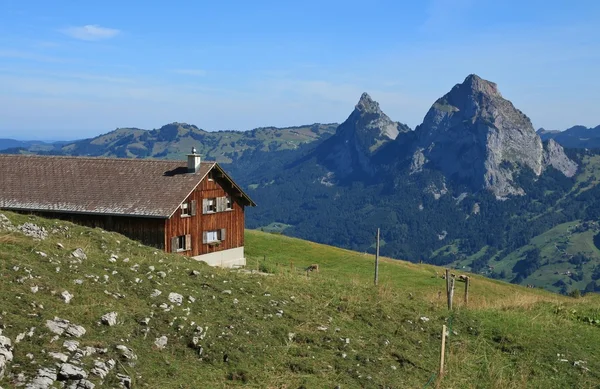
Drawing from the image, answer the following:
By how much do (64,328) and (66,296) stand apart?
81.9 inches

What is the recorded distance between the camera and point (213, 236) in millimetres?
54875

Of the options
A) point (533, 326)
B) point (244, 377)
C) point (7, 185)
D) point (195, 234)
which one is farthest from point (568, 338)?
point (7, 185)

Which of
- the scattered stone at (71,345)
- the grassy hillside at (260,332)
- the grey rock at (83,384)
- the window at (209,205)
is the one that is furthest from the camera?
the window at (209,205)

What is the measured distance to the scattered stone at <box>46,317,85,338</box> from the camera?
1520 centimetres

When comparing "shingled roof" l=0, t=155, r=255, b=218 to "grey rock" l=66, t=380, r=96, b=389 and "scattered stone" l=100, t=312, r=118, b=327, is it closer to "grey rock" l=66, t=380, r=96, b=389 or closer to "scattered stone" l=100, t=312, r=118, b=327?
"scattered stone" l=100, t=312, r=118, b=327

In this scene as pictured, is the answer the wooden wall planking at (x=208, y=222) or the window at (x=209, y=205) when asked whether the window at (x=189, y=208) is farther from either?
the window at (x=209, y=205)

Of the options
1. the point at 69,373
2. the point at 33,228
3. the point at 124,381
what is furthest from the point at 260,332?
the point at 33,228

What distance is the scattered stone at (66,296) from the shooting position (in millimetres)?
17219

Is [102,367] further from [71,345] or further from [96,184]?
[96,184]

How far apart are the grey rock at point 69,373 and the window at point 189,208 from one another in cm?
3725

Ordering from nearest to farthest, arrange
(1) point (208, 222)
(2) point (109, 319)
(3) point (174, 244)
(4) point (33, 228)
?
(2) point (109, 319), (4) point (33, 228), (3) point (174, 244), (1) point (208, 222)

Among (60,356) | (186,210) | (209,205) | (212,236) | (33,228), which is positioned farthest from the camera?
(212,236)

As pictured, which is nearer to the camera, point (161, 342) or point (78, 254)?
point (161, 342)

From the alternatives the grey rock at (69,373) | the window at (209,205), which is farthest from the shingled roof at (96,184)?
the grey rock at (69,373)
